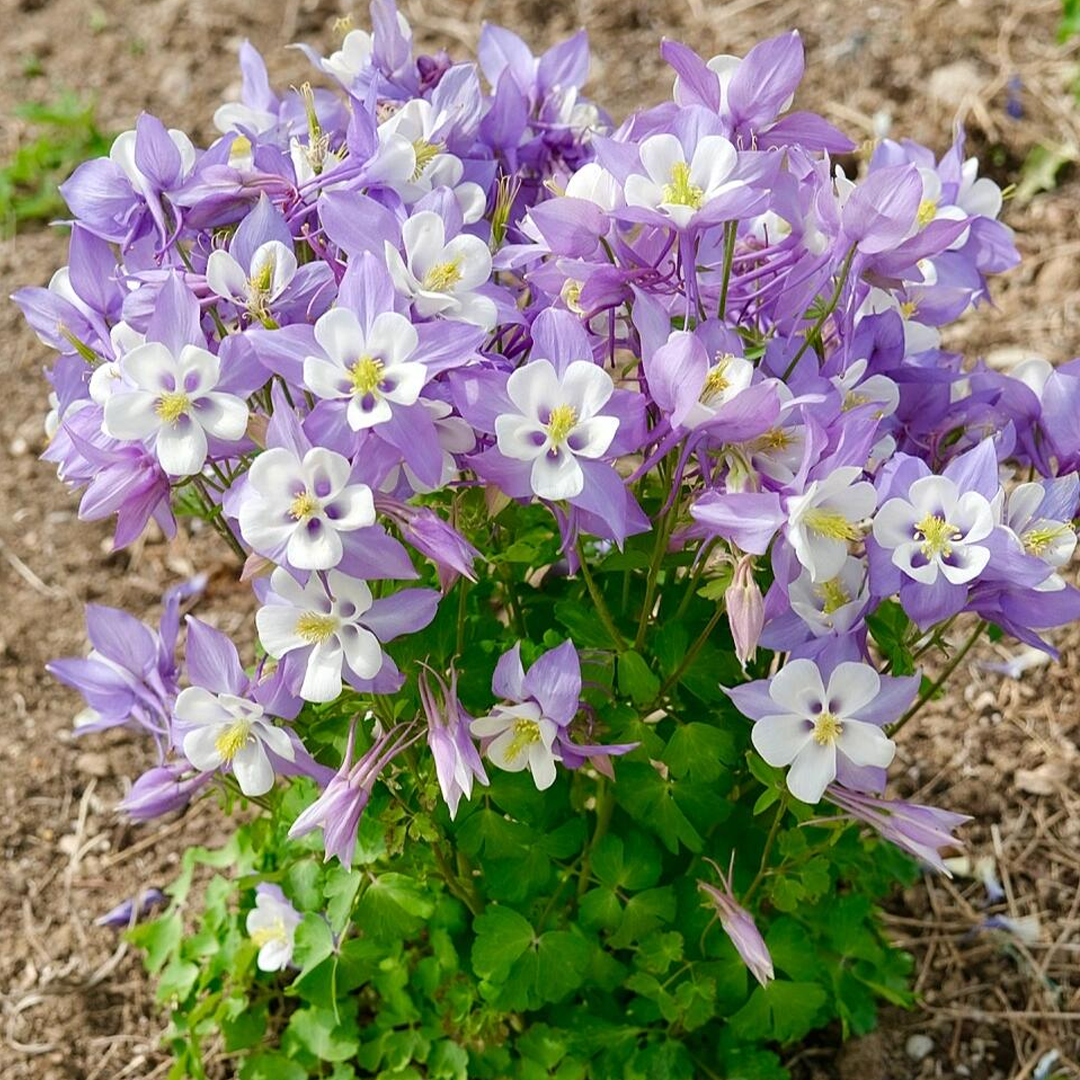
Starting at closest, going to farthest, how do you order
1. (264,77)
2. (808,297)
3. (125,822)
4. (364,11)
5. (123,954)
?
(808,297) → (264,77) → (123,954) → (125,822) → (364,11)

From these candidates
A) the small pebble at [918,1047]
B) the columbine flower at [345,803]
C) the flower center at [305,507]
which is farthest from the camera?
the small pebble at [918,1047]

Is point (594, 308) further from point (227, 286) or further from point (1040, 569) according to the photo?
point (1040, 569)

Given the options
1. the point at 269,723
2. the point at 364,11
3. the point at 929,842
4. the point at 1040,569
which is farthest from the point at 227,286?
the point at 364,11

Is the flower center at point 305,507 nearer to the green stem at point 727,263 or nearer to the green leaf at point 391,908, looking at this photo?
the green stem at point 727,263

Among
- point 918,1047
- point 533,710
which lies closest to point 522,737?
point 533,710

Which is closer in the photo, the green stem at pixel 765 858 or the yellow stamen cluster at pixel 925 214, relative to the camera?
the yellow stamen cluster at pixel 925 214

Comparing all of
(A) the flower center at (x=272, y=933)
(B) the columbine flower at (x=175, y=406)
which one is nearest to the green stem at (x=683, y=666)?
(B) the columbine flower at (x=175, y=406)
